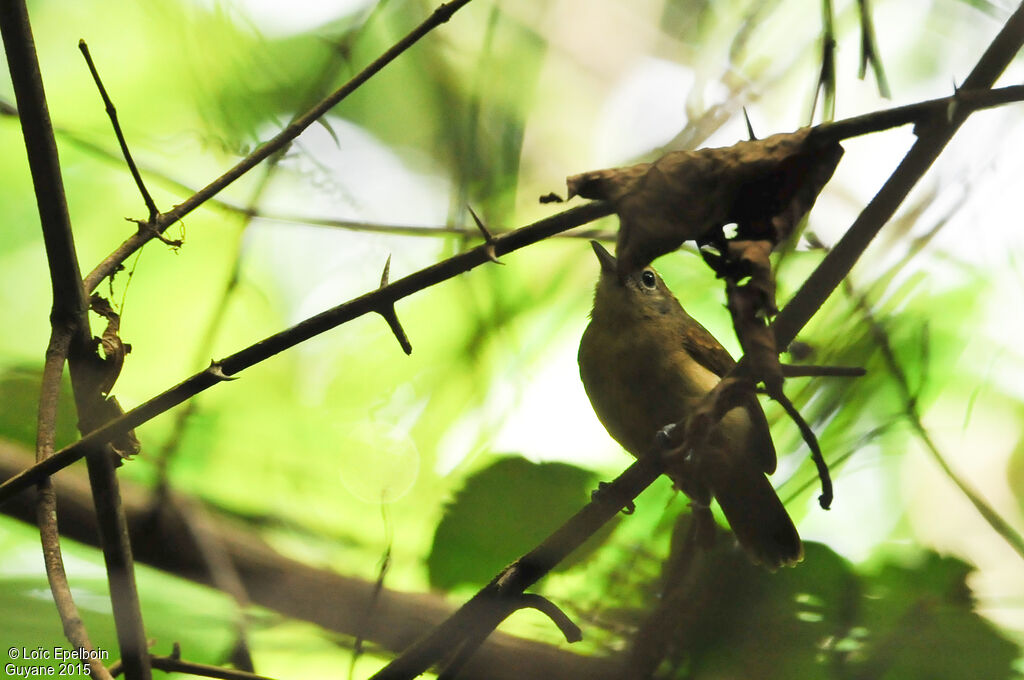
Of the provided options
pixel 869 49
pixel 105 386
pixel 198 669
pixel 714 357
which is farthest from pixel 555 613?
pixel 714 357

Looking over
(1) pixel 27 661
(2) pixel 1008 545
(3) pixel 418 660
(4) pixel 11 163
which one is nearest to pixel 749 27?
(2) pixel 1008 545

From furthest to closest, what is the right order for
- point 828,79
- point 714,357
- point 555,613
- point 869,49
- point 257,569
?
point 714,357
point 257,569
point 828,79
point 869,49
point 555,613

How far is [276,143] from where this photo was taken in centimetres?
121

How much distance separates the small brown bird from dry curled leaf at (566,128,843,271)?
0.71 m

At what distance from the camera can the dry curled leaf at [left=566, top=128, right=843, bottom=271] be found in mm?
831

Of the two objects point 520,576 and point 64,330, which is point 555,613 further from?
point 64,330

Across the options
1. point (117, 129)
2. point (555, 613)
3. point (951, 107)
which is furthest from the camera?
point (117, 129)

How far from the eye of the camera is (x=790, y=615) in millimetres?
1478

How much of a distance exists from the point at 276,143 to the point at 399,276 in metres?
0.56

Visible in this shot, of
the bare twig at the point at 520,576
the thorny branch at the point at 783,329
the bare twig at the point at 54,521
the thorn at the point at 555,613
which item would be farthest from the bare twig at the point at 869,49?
the bare twig at the point at 54,521

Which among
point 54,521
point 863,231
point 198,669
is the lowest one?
point 198,669

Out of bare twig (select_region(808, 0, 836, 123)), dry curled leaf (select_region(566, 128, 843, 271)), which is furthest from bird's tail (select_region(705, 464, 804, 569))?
dry curled leaf (select_region(566, 128, 843, 271))

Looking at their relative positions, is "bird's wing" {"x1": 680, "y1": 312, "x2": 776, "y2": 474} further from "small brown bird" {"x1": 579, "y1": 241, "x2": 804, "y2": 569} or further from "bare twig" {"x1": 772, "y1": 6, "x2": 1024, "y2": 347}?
"bare twig" {"x1": 772, "y1": 6, "x2": 1024, "y2": 347}

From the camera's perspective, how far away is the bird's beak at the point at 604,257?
1.75 m
